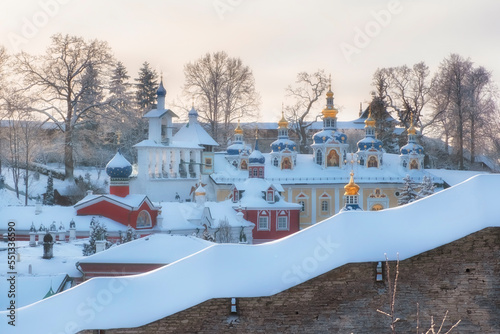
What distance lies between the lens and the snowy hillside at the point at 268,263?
7777 mm

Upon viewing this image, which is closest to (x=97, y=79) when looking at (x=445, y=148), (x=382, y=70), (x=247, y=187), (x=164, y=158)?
(x=164, y=158)

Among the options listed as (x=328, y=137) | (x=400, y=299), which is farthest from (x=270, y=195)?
(x=400, y=299)

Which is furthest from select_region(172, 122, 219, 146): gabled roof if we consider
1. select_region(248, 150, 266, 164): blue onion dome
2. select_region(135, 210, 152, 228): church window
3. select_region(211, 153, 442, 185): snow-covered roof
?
select_region(135, 210, 152, 228): church window

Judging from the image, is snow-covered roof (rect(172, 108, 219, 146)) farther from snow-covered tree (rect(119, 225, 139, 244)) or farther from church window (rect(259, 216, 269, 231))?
snow-covered tree (rect(119, 225, 139, 244))

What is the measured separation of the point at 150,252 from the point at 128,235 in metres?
11.3

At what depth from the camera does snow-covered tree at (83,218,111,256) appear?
1993 cm

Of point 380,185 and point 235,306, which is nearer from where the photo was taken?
point 235,306

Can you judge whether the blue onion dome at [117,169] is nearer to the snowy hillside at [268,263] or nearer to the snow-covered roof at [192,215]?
the snow-covered roof at [192,215]

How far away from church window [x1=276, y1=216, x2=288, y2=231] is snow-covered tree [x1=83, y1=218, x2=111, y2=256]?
10802 mm

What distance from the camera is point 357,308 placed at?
7941mm

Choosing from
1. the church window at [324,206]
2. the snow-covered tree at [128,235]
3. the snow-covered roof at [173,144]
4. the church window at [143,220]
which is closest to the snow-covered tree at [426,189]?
the church window at [324,206]

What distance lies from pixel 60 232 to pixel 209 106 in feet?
88.5

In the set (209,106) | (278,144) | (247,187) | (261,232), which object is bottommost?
(261,232)

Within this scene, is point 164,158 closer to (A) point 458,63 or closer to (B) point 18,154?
(B) point 18,154
